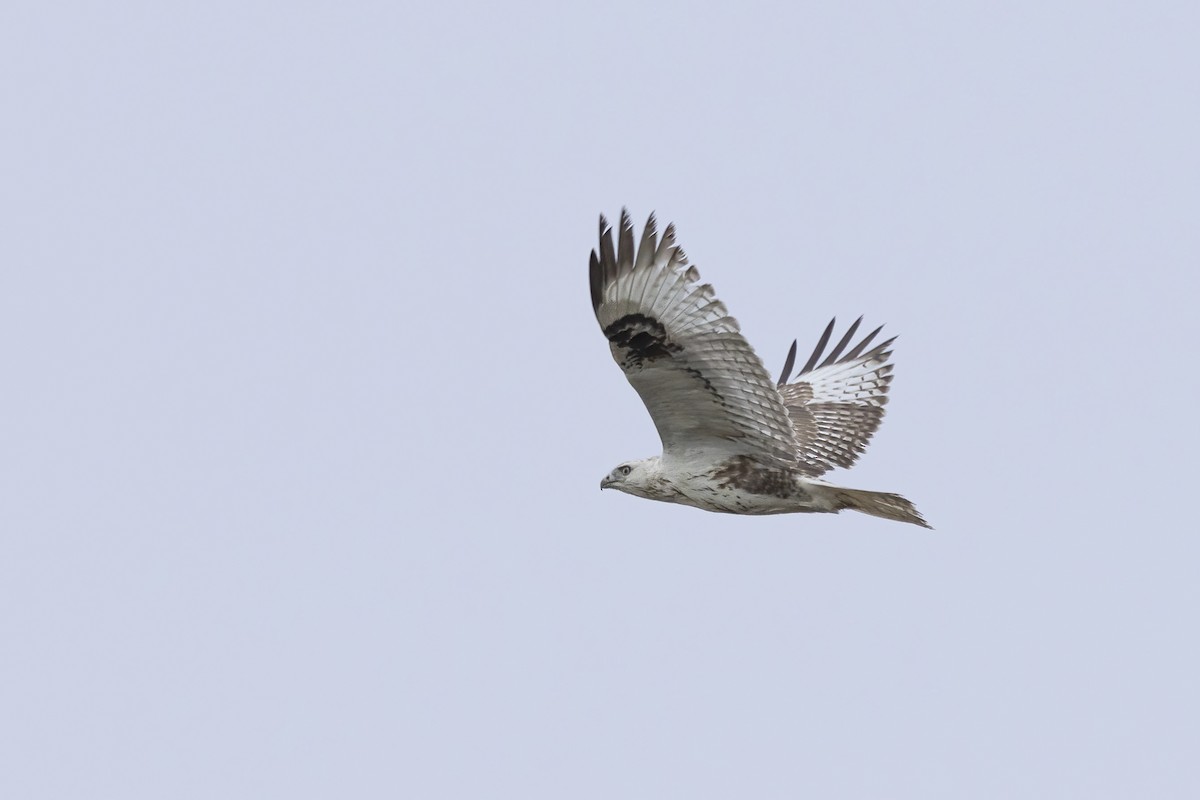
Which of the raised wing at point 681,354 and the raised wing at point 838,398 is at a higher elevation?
the raised wing at point 838,398

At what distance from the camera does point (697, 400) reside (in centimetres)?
973

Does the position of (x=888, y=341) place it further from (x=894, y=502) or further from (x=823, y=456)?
(x=894, y=502)

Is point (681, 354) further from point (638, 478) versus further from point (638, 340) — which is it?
point (638, 478)

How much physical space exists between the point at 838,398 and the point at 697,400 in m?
3.31

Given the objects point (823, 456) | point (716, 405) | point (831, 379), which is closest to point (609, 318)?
point (716, 405)

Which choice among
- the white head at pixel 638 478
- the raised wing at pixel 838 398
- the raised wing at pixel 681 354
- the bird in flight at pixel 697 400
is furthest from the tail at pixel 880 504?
the raised wing at pixel 838 398

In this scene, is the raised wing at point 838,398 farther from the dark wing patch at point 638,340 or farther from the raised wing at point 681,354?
the dark wing patch at point 638,340

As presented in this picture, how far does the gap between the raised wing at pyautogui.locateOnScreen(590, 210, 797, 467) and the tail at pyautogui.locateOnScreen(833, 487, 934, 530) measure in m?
0.43

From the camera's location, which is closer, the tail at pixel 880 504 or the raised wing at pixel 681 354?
the raised wing at pixel 681 354

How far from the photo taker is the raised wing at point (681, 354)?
889 cm

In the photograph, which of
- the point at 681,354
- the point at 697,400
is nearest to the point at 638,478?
the point at 697,400

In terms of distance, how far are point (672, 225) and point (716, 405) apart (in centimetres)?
142

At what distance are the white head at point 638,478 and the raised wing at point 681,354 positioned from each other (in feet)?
0.79

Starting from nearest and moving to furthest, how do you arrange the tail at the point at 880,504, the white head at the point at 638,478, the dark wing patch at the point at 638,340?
the dark wing patch at the point at 638,340
the tail at the point at 880,504
the white head at the point at 638,478
